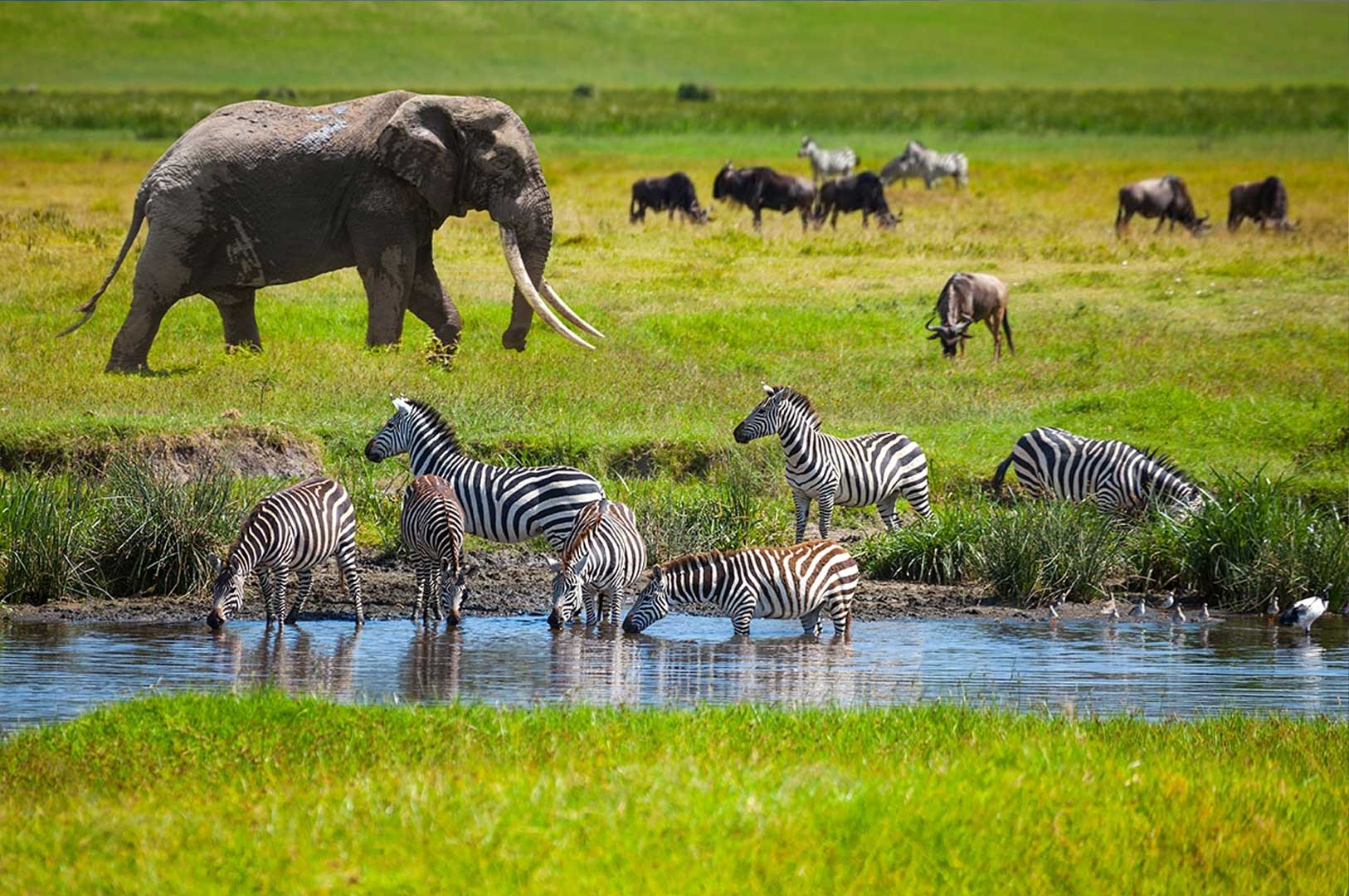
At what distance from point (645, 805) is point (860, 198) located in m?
35.1

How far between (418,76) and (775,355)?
94.0 meters

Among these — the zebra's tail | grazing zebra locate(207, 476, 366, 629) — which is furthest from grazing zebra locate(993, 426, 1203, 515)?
grazing zebra locate(207, 476, 366, 629)

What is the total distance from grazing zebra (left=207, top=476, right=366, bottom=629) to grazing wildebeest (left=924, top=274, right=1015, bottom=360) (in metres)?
11.9

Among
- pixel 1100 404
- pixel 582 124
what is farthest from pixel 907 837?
pixel 582 124

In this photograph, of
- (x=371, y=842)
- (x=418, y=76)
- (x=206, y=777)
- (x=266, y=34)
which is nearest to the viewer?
(x=371, y=842)

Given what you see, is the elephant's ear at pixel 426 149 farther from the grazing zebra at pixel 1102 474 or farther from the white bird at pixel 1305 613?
the white bird at pixel 1305 613

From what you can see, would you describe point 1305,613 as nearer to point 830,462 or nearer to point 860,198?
point 830,462

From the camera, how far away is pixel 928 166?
55.8 meters

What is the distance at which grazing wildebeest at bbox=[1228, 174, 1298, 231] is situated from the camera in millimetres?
40750

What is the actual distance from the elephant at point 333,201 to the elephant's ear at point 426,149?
0.04 feet

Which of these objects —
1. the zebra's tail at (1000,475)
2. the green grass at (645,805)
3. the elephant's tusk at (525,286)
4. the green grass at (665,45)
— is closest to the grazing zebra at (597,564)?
the green grass at (645,805)

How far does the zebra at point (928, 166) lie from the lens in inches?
2195

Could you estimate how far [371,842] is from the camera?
7379 millimetres

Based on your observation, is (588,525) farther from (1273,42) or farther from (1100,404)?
(1273,42)
